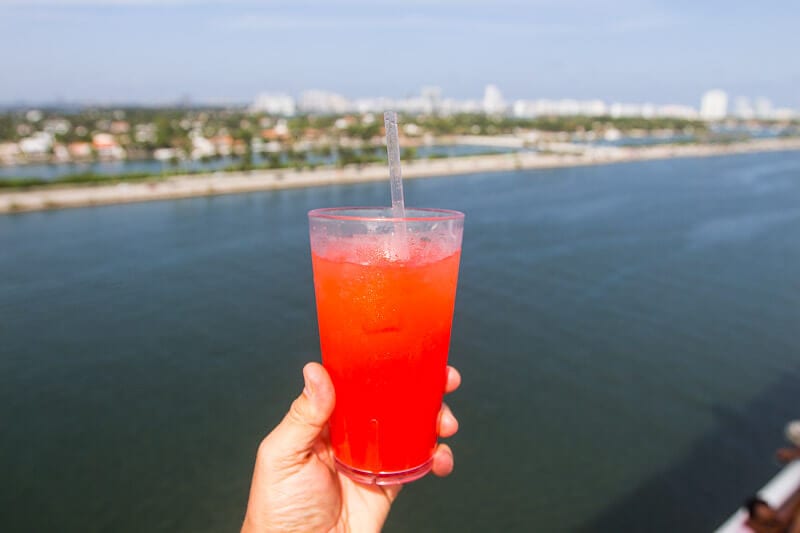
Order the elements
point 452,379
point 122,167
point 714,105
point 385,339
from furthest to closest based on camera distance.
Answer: point 714,105
point 122,167
point 452,379
point 385,339

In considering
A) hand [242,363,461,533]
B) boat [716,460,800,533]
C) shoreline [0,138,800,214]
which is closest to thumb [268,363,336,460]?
hand [242,363,461,533]

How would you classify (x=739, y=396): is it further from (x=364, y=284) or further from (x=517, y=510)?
(x=364, y=284)

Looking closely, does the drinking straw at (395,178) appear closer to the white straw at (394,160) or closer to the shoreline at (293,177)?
the white straw at (394,160)

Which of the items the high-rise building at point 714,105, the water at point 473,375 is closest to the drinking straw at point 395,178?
the water at point 473,375

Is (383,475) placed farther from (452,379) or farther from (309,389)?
(452,379)

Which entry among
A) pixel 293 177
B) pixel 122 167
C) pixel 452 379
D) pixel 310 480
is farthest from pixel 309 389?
pixel 122 167

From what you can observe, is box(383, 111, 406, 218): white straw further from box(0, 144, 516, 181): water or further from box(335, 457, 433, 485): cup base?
box(0, 144, 516, 181): water
